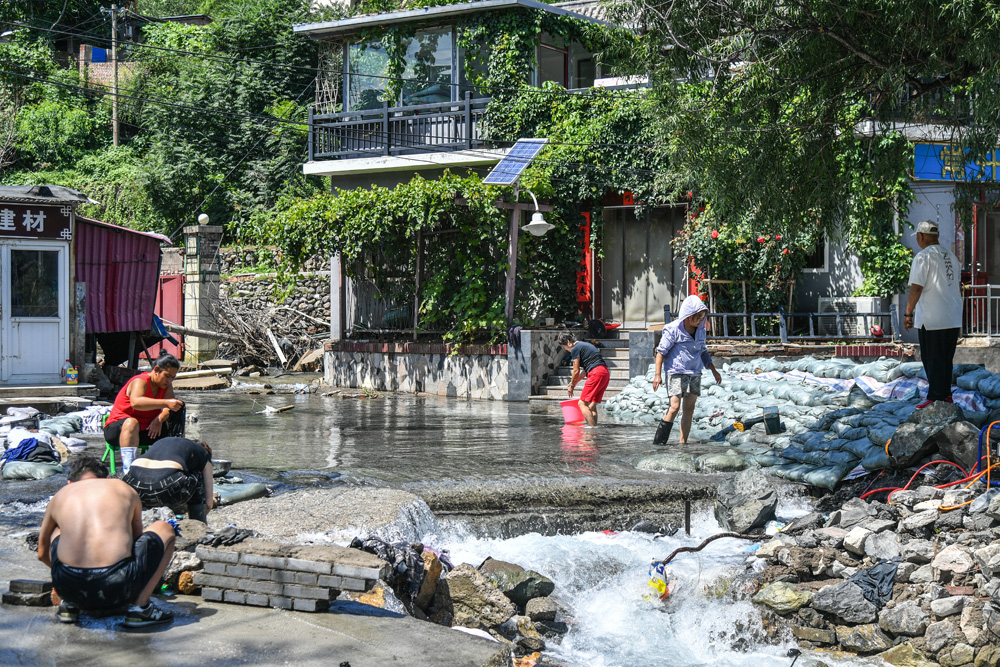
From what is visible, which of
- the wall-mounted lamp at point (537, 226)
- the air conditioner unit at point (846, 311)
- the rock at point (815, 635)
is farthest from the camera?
the air conditioner unit at point (846, 311)

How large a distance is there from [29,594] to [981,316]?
52.8 feet

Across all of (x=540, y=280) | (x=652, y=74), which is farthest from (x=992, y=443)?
(x=540, y=280)

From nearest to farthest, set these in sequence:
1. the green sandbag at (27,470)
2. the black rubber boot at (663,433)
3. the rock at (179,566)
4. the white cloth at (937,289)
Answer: the rock at (179,566)
the green sandbag at (27,470)
the white cloth at (937,289)
the black rubber boot at (663,433)

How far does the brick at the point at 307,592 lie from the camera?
5.52 metres

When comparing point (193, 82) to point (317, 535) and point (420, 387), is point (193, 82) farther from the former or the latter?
point (317, 535)

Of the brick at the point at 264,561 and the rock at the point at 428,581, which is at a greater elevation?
the brick at the point at 264,561

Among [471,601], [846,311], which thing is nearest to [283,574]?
[471,601]

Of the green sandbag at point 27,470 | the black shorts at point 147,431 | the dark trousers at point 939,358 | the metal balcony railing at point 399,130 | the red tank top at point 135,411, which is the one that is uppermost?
the metal balcony railing at point 399,130

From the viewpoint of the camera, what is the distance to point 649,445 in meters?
11.5

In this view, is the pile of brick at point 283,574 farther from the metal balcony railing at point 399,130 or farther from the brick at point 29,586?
the metal balcony railing at point 399,130

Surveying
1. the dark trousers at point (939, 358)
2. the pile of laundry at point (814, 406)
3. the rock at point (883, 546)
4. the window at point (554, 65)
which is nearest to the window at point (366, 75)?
the window at point (554, 65)

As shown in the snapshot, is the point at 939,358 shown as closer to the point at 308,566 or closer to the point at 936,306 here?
the point at 936,306

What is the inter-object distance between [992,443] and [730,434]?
369 centimetres

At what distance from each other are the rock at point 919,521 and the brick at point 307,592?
4742 millimetres
